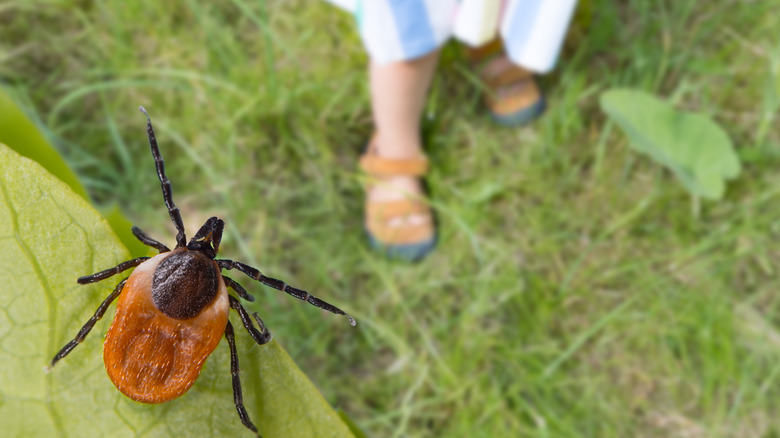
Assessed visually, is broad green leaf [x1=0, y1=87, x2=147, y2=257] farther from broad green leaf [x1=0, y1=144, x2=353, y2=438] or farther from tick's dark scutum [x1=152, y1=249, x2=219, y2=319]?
tick's dark scutum [x1=152, y1=249, x2=219, y2=319]

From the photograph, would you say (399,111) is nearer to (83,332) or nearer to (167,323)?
(167,323)

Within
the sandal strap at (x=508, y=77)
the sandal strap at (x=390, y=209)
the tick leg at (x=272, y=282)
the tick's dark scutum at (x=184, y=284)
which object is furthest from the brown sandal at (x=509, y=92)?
the tick's dark scutum at (x=184, y=284)

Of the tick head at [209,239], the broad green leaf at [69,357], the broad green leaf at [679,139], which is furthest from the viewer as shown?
the broad green leaf at [679,139]

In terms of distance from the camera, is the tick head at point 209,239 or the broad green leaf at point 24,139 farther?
the tick head at point 209,239

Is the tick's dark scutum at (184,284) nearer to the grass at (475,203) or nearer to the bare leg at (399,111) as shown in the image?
the bare leg at (399,111)

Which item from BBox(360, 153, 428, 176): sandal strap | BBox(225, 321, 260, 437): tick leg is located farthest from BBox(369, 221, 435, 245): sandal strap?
BBox(225, 321, 260, 437): tick leg

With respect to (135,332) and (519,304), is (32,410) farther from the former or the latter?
(519,304)
